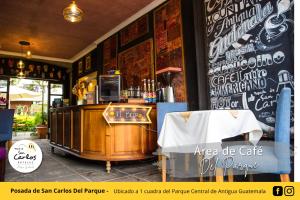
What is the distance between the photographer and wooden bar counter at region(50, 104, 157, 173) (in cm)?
316

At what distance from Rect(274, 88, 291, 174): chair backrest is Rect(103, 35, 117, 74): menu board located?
442 cm

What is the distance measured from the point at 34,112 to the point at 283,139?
953cm

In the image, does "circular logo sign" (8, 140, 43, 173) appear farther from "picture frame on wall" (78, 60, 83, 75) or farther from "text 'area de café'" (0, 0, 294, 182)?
"picture frame on wall" (78, 60, 83, 75)

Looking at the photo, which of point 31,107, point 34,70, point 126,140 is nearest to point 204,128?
point 126,140

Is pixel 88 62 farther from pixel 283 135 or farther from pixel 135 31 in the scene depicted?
pixel 283 135

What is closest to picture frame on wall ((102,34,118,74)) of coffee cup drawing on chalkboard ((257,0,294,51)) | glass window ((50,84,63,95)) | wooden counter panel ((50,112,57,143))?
wooden counter panel ((50,112,57,143))

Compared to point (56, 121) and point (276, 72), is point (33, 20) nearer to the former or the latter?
point (56, 121)

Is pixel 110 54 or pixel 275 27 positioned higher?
pixel 110 54

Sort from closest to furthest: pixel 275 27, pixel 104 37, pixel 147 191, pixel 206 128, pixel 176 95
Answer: pixel 147 191 < pixel 206 128 < pixel 275 27 < pixel 176 95 < pixel 104 37

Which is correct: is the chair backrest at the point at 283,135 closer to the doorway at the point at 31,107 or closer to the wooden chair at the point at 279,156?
the wooden chair at the point at 279,156

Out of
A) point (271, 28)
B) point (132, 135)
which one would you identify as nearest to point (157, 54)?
point (132, 135)

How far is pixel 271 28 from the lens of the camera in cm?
244

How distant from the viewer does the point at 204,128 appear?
1.99 m

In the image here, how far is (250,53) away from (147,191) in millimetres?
2030
